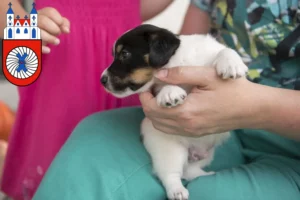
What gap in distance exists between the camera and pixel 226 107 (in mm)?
862

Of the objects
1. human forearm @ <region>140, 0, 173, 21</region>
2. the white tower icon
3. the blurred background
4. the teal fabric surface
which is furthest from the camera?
the blurred background

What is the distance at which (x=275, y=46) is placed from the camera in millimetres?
1016

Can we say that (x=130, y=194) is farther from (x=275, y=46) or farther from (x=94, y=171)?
(x=275, y=46)

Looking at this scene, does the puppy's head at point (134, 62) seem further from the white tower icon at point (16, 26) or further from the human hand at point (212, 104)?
the white tower icon at point (16, 26)

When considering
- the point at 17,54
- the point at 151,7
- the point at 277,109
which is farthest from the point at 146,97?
the point at 151,7

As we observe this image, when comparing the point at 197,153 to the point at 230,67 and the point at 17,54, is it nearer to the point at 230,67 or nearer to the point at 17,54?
the point at 230,67

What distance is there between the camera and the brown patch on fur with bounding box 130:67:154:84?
0.95 meters

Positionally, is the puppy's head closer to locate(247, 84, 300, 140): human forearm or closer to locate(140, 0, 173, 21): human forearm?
locate(247, 84, 300, 140): human forearm

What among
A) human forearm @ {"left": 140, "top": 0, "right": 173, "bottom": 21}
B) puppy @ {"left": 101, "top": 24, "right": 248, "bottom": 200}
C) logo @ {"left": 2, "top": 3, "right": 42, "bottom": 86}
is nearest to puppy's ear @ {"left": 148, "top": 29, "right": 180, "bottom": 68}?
puppy @ {"left": 101, "top": 24, "right": 248, "bottom": 200}

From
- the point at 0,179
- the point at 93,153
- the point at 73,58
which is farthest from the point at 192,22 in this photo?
the point at 0,179

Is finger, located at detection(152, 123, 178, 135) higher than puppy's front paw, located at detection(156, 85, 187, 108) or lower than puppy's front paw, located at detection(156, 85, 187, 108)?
lower

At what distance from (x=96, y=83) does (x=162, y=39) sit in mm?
383

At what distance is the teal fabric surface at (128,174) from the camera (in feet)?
2.71

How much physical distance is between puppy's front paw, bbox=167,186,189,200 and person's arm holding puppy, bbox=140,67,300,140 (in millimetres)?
125
